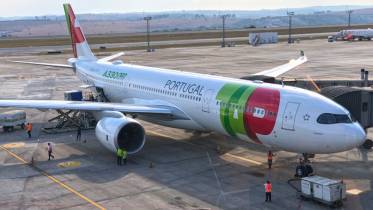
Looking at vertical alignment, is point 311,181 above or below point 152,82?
below

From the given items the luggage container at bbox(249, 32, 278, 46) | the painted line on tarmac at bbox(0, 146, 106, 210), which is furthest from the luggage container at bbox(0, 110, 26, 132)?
the luggage container at bbox(249, 32, 278, 46)

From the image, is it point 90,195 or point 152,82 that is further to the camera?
point 152,82

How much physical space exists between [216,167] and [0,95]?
123ft

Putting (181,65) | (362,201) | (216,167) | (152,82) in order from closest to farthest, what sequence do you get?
(362,201) → (216,167) → (152,82) → (181,65)

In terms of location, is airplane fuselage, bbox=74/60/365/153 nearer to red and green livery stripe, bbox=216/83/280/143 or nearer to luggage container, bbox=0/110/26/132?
red and green livery stripe, bbox=216/83/280/143

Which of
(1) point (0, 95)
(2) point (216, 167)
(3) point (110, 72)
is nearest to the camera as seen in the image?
(2) point (216, 167)

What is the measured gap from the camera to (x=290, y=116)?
926 inches

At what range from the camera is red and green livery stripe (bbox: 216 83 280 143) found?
80.2ft

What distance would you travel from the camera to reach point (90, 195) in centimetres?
2261

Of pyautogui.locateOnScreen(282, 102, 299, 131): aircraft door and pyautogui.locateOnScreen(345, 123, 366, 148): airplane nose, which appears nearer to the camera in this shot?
pyautogui.locateOnScreen(345, 123, 366, 148): airplane nose

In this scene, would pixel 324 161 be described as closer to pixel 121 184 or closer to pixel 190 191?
pixel 190 191

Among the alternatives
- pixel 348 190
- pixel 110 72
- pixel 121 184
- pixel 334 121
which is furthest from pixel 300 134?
pixel 110 72

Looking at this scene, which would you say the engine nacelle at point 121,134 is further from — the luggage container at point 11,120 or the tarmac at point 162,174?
the luggage container at point 11,120

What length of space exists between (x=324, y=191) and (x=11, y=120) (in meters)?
26.1
